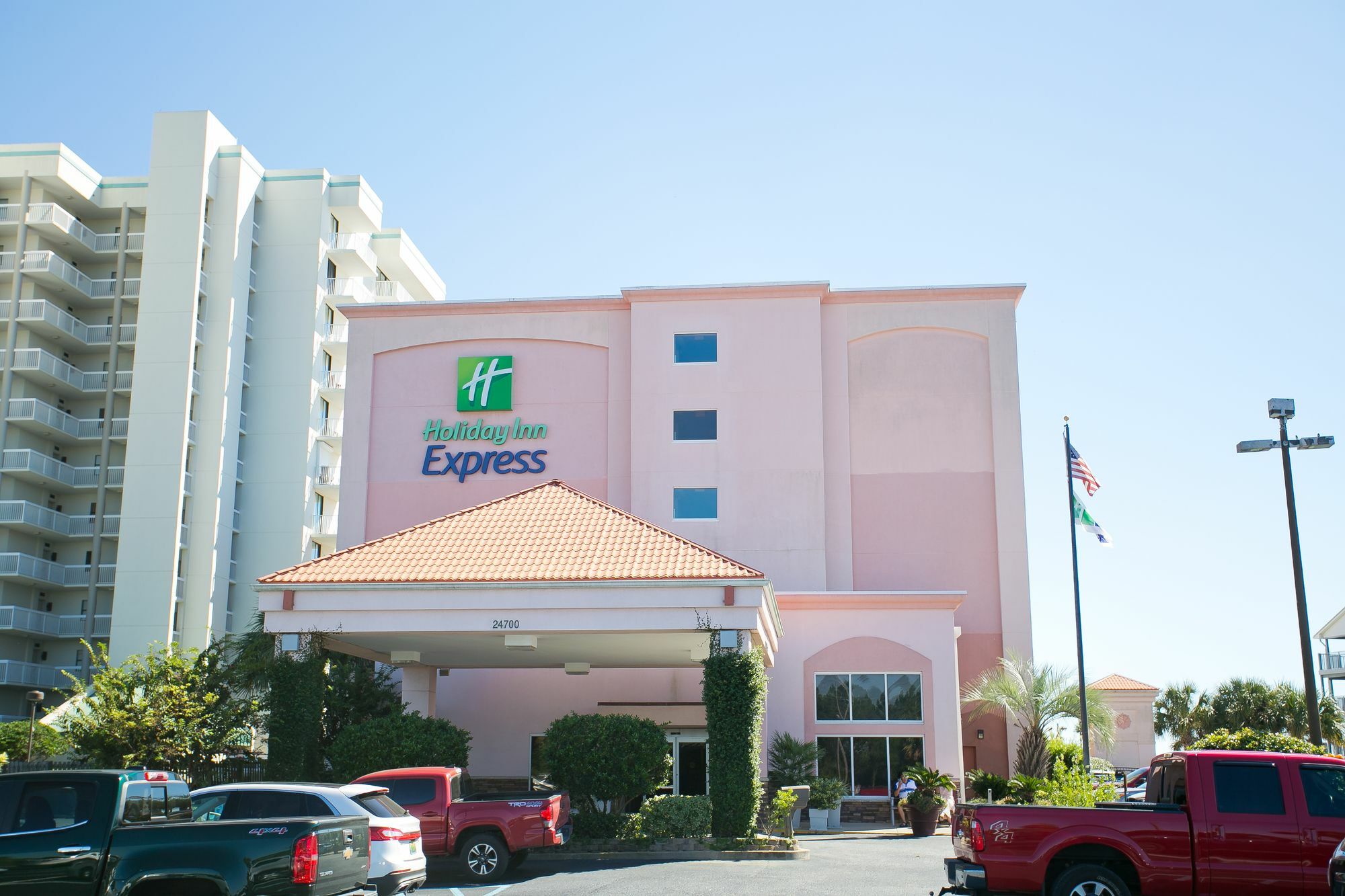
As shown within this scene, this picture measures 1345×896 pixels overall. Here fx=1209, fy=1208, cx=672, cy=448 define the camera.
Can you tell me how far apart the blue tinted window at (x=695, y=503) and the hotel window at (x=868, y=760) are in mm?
9324

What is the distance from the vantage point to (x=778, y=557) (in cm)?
3903

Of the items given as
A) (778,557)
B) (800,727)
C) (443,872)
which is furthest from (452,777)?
(778,557)

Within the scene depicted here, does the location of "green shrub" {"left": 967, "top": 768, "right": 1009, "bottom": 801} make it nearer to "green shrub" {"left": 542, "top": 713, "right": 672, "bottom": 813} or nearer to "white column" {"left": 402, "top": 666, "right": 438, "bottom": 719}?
"green shrub" {"left": 542, "top": 713, "right": 672, "bottom": 813}

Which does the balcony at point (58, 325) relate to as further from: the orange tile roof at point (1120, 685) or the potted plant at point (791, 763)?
the orange tile roof at point (1120, 685)

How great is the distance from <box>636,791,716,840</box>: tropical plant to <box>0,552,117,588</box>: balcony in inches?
1493

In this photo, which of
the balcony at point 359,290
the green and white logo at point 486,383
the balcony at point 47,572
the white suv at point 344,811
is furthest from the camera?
the balcony at point 359,290

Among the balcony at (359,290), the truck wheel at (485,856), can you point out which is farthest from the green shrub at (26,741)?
the balcony at (359,290)

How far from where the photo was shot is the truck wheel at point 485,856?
18203 mm

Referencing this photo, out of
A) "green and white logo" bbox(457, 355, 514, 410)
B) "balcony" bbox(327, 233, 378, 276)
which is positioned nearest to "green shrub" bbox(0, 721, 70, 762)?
"green and white logo" bbox(457, 355, 514, 410)

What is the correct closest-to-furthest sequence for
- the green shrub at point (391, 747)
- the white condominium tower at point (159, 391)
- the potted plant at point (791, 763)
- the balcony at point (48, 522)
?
the green shrub at point (391, 747), the potted plant at point (791, 763), the balcony at point (48, 522), the white condominium tower at point (159, 391)

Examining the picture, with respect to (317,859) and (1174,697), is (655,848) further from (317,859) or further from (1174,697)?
(1174,697)

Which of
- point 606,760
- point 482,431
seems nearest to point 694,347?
point 482,431

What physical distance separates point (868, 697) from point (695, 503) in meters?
9.63

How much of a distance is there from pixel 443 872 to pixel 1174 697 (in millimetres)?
46674
